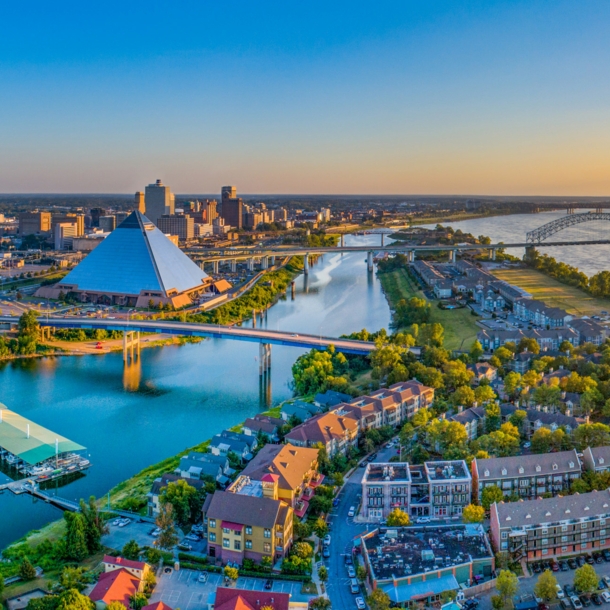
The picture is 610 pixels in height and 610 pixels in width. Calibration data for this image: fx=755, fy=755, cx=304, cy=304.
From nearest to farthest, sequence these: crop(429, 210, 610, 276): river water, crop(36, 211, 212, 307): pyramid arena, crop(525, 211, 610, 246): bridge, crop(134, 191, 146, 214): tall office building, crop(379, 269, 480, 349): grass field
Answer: crop(379, 269, 480, 349): grass field → crop(36, 211, 212, 307): pyramid arena → crop(429, 210, 610, 276): river water → crop(525, 211, 610, 246): bridge → crop(134, 191, 146, 214): tall office building

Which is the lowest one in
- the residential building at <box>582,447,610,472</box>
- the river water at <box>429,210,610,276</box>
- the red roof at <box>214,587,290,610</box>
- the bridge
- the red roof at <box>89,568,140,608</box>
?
the red roof at <box>89,568,140,608</box>

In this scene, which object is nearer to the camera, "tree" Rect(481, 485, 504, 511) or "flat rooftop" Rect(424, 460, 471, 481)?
"tree" Rect(481, 485, 504, 511)

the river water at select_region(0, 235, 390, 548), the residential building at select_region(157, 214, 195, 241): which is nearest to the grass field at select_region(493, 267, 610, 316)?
the river water at select_region(0, 235, 390, 548)

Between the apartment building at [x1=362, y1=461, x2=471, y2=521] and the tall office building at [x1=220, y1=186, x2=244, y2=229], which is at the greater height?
the tall office building at [x1=220, y1=186, x2=244, y2=229]

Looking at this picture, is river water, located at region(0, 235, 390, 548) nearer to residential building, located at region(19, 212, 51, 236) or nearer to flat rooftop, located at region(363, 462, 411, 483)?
flat rooftop, located at region(363, 462, 411, 483)

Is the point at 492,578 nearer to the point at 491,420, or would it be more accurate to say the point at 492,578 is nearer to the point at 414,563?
the point at 414,563

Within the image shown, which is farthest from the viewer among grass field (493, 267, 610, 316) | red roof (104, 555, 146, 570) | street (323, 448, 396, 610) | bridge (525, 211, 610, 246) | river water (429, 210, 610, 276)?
bridge (525, 211, 610, 246)

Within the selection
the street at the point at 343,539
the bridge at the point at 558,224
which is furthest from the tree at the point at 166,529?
the bridge at the point at 558,224
